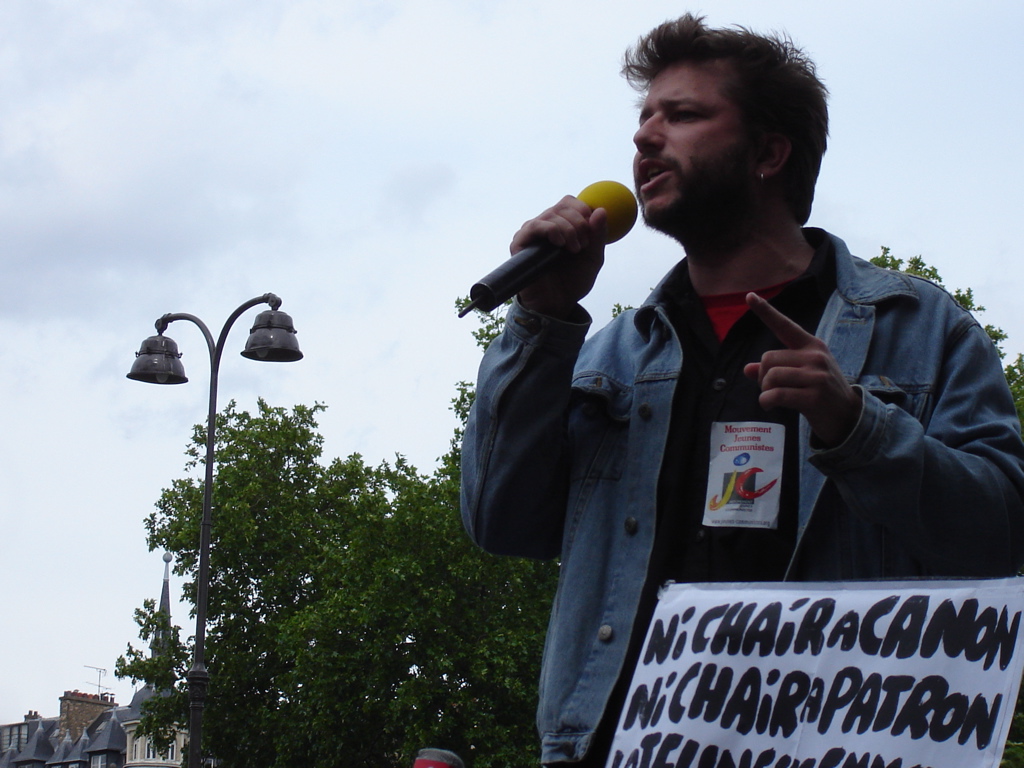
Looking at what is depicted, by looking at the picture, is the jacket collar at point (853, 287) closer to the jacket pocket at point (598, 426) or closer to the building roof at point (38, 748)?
the jacket pocket at point (598, 426)

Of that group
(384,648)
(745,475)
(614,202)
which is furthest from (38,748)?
(745,475)

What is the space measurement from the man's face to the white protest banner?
3.12 feet

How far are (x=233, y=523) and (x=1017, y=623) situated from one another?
35467mm

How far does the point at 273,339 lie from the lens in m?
15.2

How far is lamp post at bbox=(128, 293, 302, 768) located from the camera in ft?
48.9

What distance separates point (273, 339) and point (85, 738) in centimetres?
8137

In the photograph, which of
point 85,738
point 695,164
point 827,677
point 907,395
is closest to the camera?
point 827,677

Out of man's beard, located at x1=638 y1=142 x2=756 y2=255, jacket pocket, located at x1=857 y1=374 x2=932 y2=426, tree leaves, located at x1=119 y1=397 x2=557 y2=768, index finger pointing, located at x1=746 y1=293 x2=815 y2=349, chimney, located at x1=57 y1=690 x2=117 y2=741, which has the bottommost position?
chimney, located at x1=57 y1=690 x2=117 y2=741

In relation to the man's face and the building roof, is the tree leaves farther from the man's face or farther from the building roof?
the building roof

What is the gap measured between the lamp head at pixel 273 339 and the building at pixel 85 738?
220 feet

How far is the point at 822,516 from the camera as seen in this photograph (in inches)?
89.2

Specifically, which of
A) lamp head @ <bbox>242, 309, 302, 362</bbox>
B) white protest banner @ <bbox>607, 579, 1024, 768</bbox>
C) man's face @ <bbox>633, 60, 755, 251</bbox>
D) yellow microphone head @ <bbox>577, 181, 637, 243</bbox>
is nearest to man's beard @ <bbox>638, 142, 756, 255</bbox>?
man's face @ <bbox>633, 60, 755, 251</bbox>

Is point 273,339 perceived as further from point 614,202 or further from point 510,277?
point 510,277

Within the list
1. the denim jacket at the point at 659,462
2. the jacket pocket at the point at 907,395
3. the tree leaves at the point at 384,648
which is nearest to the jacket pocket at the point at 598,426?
the denim jacket at the point at 659,462
